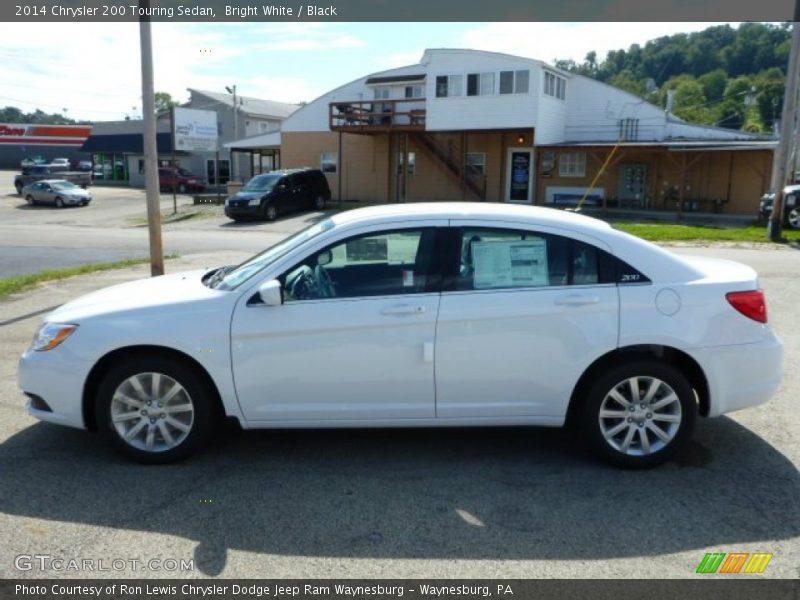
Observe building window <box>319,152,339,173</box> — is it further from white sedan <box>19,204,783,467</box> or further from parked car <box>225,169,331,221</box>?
white sedan <box>19,204,783,467</box>

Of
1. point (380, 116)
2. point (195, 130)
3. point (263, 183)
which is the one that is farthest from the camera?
point (195, 130)

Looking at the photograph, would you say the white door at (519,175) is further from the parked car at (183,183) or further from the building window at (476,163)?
the parked car at (183,183)

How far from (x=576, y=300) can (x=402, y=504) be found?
1.59 meters

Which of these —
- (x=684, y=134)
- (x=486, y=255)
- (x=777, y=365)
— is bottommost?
(x=777, y=365)

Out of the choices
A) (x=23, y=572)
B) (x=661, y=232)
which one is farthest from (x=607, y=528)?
(x=661, y=232)

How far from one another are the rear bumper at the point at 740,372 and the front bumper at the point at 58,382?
3800 mm

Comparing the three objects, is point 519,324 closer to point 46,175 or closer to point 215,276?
point 215,276

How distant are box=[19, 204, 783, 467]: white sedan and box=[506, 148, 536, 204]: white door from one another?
29078mm

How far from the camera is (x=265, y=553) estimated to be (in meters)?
3.40

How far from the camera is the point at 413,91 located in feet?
114

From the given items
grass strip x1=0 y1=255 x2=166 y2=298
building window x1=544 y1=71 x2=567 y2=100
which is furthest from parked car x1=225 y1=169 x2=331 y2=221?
grass strip x1=0 y1=255 x2=166 y2=298

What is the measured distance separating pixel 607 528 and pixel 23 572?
2.87m

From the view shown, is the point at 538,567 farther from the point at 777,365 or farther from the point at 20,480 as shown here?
the point at 20,480
